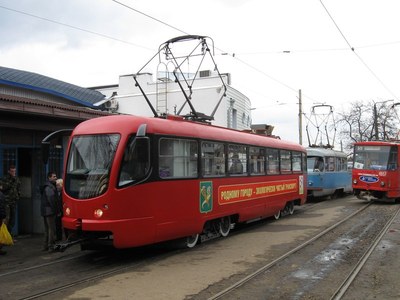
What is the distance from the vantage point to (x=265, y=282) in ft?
23.1

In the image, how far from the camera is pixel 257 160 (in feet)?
43.2

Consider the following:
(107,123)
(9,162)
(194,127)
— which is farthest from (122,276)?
(9,162)

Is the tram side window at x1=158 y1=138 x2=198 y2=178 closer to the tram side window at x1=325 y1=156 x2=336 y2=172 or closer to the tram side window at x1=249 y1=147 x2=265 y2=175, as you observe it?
the tram side window at x1=249 y1=147 x2=265 y2=175

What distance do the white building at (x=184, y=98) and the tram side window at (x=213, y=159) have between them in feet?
48.6

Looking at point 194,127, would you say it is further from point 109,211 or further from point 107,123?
point 109,211

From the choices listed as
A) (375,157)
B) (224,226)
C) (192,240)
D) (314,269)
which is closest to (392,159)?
(375,157)

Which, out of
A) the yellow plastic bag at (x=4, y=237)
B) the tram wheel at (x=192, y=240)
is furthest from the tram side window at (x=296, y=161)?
the yellow plastic bag at (x=4, y=237)

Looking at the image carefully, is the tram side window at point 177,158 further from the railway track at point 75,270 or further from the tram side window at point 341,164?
the tram side window at point 341,164

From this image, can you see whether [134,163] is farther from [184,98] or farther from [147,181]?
[184,98]

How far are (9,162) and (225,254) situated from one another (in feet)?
20.2

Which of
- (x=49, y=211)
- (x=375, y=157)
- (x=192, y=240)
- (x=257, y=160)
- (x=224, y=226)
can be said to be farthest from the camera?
(x=375, y=157)

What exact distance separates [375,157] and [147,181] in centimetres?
1605

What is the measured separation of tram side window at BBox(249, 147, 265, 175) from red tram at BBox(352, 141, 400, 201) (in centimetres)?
973

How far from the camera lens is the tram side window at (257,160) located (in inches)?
504
